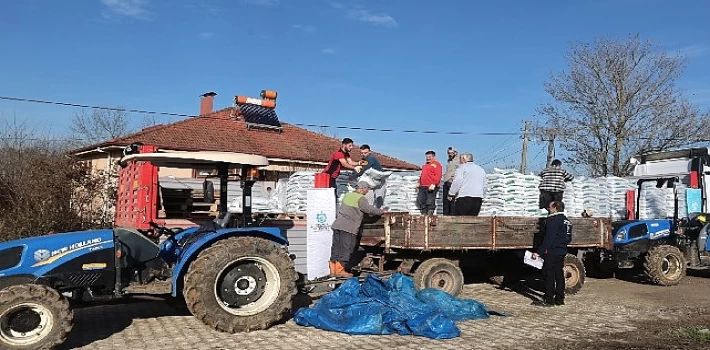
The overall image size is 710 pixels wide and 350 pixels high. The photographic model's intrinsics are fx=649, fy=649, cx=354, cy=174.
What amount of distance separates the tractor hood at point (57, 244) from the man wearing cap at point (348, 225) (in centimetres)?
373

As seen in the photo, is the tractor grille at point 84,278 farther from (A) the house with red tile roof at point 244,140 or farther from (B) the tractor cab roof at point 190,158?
(A) the house with red tile roof at point 244,140

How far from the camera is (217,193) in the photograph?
327 inches

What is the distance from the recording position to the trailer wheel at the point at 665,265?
1204cm

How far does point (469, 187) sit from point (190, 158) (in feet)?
18.5

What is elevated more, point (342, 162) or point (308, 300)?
point (342, 162)

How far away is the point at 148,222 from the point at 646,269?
9.07m

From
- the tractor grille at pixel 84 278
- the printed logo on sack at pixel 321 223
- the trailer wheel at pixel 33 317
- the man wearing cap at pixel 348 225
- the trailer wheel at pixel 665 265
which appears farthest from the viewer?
the trailer wheel at pixel 665 265

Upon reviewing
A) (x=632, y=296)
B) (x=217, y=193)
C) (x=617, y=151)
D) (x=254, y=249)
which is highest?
(x=617, y=151)

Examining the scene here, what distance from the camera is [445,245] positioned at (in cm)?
969

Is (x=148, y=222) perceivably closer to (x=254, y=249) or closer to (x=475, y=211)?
(x=254, y=249)

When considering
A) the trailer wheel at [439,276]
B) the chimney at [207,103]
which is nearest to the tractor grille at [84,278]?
the trailer wheel at [439,276]

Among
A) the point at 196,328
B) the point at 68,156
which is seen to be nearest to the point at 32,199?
the point at 68,156

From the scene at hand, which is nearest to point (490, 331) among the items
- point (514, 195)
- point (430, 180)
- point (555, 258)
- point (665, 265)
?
point (555, 258)

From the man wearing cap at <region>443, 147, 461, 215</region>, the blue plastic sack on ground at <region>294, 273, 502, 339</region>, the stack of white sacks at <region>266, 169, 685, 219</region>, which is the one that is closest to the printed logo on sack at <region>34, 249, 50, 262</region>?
the blue plastic sack on ground at <region>294, 273, 502, 339</region>
